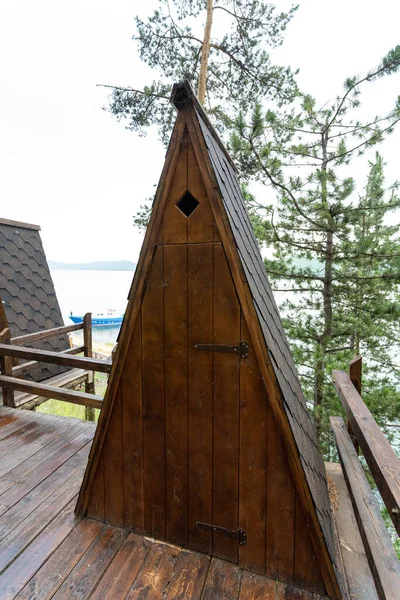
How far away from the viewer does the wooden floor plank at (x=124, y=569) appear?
4.26 feet

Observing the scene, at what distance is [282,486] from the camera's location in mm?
1325

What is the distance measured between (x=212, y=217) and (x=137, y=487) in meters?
1.50

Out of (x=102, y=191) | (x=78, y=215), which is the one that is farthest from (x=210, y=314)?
(x=78, y=215)

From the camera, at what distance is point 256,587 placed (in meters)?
1.32

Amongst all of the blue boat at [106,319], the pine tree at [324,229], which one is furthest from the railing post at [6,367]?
the blue boat at [106,319]

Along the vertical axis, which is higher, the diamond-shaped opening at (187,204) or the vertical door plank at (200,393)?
the diamond-shaped opening at (187,204)

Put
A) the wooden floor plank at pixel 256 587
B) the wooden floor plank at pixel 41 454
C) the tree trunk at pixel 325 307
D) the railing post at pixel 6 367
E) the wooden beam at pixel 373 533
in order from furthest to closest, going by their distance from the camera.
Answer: the tree trunk at pixel 325 307 < the railing post at pixel 6 367 < the wooden floor plank at pixel 41 454 < the wooden floor plank at pixel 256 587 < the wooden beam at pixel 373 533

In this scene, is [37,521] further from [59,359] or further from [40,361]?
[40,361]

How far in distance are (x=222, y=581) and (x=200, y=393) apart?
0.84m

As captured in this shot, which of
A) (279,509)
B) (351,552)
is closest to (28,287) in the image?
(279,509)

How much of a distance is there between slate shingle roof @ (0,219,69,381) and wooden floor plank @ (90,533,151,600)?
4.00 m

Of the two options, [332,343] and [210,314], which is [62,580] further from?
[332,343]

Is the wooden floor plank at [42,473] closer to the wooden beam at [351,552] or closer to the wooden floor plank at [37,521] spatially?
the wooden floor plank at [37,521]

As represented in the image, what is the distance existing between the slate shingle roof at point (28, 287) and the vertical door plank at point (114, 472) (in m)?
3.78
